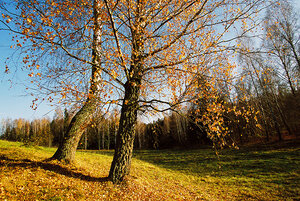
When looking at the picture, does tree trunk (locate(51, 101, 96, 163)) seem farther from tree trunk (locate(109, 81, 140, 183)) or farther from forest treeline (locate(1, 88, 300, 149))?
tree trunk (locate(109, 81, 140, 183))

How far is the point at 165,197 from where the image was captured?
5.11 meters

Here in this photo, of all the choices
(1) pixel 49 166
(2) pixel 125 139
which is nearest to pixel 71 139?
(1) pixel 49 166

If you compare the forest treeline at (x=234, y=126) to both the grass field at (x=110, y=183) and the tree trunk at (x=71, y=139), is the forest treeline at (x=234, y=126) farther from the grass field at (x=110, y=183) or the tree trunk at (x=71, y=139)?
the grass field at (x=110, y=183)

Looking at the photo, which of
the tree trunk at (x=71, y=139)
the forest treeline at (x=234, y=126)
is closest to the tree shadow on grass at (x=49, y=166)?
the tree trunk at (x=71, y=139)

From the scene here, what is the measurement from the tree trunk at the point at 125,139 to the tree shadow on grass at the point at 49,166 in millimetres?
488

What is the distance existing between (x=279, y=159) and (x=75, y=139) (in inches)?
564

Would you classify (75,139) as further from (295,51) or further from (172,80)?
(295,51)

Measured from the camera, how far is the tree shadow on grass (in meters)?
4.68

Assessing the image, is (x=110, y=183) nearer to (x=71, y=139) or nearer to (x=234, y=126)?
(x=71, y=139)

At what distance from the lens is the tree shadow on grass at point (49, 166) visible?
Answer: 4684 mm

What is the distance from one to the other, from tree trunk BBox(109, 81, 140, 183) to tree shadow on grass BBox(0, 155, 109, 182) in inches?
19.2

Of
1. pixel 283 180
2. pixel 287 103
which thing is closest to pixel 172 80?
pixel 283 180

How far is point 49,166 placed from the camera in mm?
4957

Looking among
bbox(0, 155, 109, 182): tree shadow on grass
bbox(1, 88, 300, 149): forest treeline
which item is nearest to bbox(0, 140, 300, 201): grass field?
bbox(0, 155, 109, 182): tree shadow on grass
